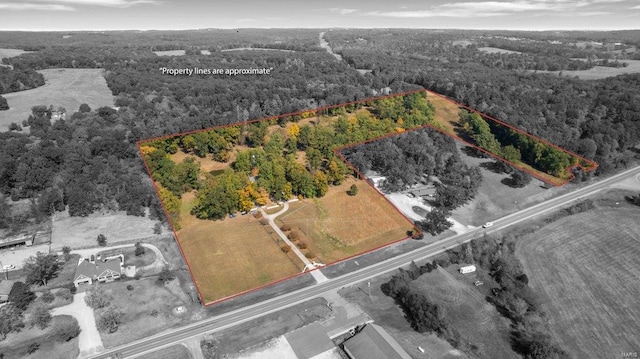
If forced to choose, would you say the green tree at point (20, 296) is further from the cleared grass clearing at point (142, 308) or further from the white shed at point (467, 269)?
the white shed at point (467, 269)

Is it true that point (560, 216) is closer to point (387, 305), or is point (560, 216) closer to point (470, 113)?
point (470, 113)

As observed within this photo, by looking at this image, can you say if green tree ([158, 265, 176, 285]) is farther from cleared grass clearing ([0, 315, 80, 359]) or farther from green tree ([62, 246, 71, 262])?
green tree ([62, 246, 71, 262])

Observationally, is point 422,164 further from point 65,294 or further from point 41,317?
point 41,317

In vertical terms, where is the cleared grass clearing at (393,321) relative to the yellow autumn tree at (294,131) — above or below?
below

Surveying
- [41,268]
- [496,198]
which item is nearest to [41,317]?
[41,268]

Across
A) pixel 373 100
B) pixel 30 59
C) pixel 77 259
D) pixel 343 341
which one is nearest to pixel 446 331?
pixel 343 341

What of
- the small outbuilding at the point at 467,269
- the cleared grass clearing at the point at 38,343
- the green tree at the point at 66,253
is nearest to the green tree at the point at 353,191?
the small outbuilding at the point at 467,269

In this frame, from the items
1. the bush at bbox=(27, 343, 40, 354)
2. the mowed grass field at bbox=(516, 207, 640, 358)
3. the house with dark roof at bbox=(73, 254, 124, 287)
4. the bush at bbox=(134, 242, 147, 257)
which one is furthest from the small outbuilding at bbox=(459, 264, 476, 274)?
the bush at bbox=(27, 343, 40, 354)
